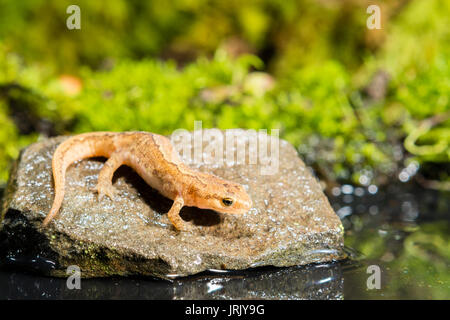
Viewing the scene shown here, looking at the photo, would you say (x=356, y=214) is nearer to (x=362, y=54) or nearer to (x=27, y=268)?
(x=27, y=268)

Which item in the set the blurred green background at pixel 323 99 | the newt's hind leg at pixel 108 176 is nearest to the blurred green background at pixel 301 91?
the blurred green background at pixel 323 99

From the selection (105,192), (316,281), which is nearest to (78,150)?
(105,192)

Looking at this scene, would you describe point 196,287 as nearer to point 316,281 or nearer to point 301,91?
point 316,281

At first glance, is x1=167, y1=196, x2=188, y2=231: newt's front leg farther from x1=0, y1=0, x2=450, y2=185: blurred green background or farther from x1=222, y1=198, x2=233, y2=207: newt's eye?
x1=0, y1=0, x2=450, y2=185: blurred green background

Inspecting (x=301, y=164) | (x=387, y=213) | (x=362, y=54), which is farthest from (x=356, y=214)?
(x=362, y=54)

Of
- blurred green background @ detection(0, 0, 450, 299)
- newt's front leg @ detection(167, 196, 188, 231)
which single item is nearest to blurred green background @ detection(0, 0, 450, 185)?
blurred green background @ detection(0, 0, 450, 299)

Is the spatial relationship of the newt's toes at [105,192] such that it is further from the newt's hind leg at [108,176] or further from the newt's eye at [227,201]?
the newt's eye at [227,201]
